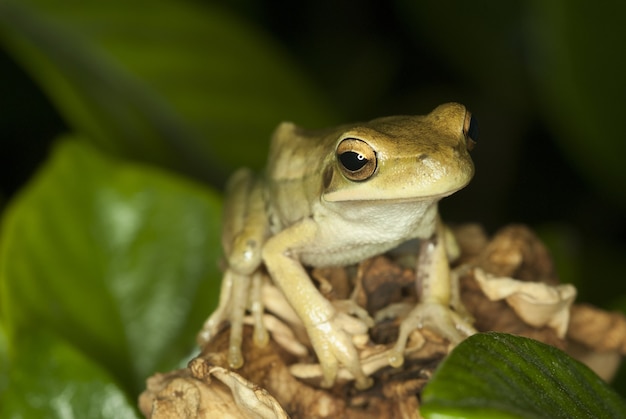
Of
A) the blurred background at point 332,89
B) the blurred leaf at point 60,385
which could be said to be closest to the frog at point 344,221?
the blurred leaf at point 60,385

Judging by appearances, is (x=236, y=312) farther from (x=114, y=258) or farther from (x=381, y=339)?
(x=114, y=258)

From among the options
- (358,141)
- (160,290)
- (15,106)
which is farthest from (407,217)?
(15,106)

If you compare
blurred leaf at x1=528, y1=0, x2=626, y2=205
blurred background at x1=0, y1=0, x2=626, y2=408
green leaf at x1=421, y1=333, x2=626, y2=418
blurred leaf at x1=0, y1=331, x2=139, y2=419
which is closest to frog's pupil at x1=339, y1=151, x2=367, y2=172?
green leaf at x1=421, y1=333, x2=626, y2=418

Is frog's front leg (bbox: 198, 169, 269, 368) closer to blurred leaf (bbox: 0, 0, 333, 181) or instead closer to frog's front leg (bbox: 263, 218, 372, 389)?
frog's front leg (bbox: 263, 218, 372, 389)

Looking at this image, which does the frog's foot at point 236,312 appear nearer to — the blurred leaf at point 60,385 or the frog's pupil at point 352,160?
the blurred leaf at point 60,385

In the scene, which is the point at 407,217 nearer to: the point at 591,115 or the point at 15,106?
the point at 591,115

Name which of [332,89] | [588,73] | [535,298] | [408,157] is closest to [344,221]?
[408,157]

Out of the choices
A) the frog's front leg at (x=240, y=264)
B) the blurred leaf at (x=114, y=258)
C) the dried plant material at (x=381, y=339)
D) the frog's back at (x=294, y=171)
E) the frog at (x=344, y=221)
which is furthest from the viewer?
the blurred leaf at (x=114, y=258)
